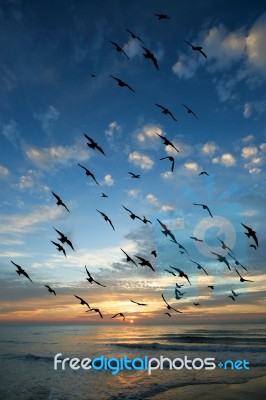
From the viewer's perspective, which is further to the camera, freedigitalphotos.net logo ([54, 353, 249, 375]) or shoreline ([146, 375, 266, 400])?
freedigitalphotos.net logo ([54, 353, 249, 375])

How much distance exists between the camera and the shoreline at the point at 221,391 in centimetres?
1714

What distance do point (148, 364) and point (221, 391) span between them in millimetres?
13875

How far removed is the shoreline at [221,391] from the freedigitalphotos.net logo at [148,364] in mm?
6408

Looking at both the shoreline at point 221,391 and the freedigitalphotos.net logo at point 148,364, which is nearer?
the shoreline at point 221,391

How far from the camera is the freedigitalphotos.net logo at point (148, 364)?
2736cm

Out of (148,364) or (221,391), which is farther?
(148,364)

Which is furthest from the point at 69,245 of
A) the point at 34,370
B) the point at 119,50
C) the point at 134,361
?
the point at 134,361

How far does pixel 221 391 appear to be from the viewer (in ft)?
60.3

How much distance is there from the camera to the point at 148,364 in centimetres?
3078

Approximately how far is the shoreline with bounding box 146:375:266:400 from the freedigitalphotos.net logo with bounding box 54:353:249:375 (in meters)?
6.41

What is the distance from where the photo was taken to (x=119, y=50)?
15.3 meters

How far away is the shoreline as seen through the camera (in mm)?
17141

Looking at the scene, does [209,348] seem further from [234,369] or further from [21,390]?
[21,390]

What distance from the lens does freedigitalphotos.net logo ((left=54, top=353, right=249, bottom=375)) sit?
27359mm
